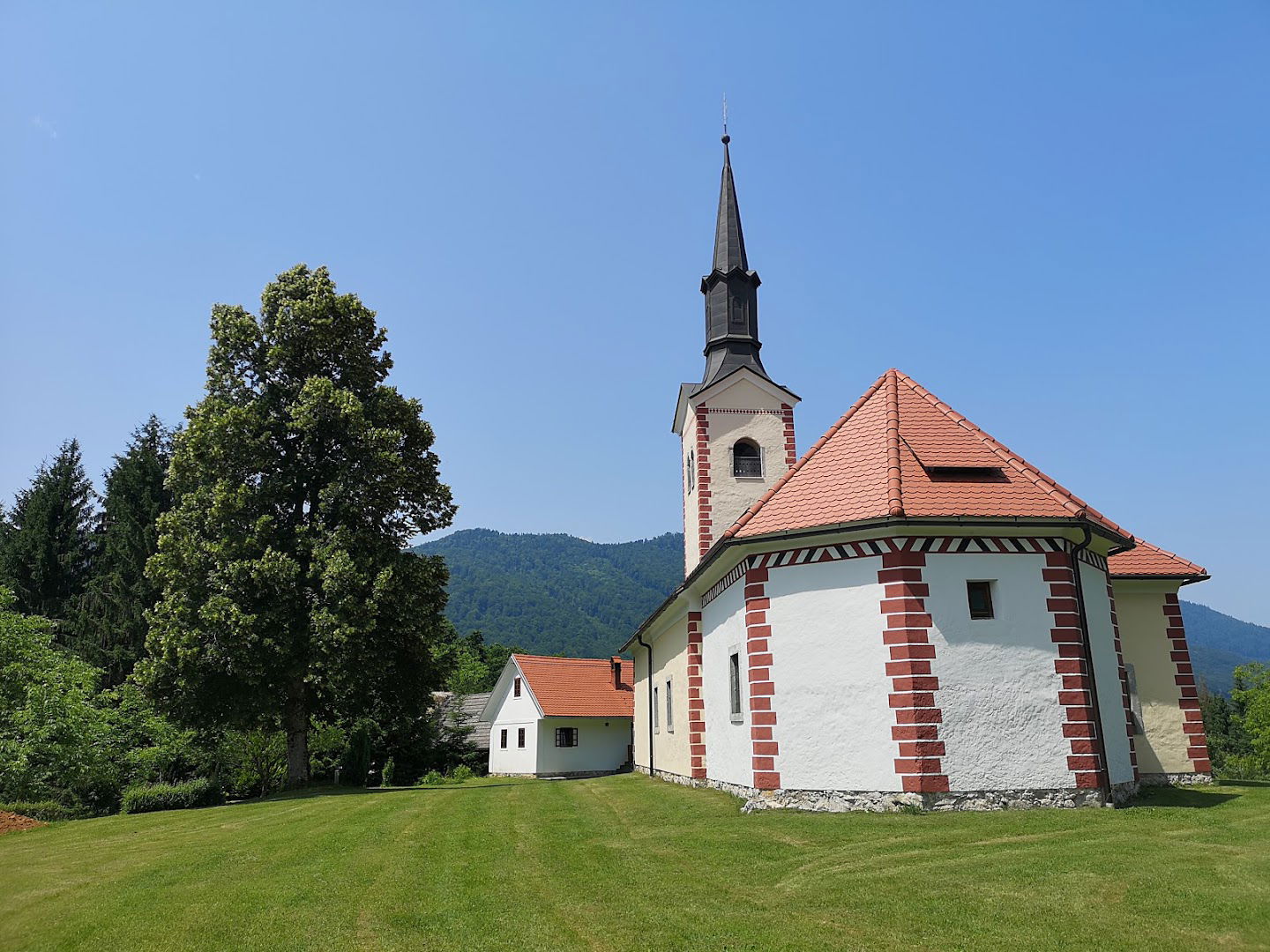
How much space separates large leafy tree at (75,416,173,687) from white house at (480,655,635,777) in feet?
60.1

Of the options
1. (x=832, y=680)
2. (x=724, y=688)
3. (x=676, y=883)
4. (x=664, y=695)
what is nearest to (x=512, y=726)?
(x=664, y=695)

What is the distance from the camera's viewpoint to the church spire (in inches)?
1134

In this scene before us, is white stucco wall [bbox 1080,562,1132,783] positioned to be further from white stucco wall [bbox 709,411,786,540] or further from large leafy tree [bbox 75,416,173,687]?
large leafy tree [bbox 75,416,173,687]

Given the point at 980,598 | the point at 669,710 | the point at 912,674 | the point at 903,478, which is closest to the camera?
the point at 912,674

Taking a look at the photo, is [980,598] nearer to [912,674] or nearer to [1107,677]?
[912,674]

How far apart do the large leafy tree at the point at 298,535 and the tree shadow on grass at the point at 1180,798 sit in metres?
18.0

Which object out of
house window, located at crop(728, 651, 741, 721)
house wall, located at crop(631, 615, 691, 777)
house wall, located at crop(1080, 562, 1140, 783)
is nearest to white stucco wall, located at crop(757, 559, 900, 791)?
house window, located at crop(728, 651, 741, 721)

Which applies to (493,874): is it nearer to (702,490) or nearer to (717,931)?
(717,931)

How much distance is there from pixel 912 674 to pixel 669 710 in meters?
13.4

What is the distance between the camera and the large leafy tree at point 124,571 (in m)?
33.2

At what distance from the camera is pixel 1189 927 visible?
684cm

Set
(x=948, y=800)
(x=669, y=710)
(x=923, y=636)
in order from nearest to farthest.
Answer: (x=948, y=800) → (x=923, y=636) → (x=669, y=710)

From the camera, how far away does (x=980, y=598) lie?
1444 centimetres

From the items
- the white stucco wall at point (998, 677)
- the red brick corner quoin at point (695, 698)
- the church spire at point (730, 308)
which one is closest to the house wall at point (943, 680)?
the white stucco wall at point (998, 677)
